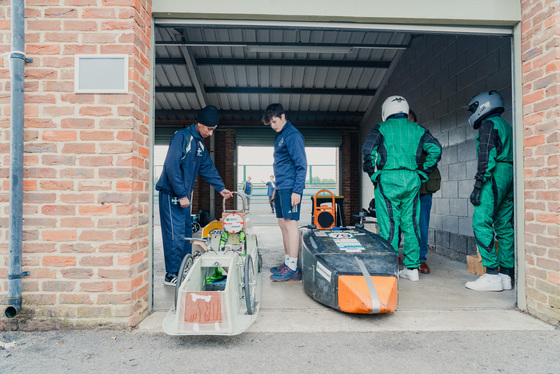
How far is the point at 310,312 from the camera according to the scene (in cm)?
279

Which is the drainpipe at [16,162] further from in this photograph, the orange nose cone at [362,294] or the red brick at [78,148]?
the orange nose cone at [362,294]

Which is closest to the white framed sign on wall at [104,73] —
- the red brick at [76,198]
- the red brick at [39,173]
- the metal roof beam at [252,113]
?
the red brick at [39,173]

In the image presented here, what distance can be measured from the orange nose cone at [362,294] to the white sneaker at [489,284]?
4.36 ft

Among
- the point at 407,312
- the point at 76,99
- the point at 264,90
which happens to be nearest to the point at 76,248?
the point at 76,99

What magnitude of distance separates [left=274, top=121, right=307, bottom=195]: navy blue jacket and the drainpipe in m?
2.26

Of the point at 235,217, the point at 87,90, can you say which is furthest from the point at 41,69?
the point at 235,217

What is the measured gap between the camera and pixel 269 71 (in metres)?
8.16

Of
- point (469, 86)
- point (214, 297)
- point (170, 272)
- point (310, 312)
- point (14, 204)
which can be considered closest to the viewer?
point (214, 297)

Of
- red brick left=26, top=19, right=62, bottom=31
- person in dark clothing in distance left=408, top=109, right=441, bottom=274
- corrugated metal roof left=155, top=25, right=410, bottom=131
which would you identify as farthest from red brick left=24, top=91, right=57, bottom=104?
corrugated metal roof left=155, top=25, right=410, bottom=131

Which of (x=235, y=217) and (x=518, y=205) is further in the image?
(x=235, y=217)

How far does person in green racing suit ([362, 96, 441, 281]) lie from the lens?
3.76 m

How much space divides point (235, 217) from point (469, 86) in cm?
388

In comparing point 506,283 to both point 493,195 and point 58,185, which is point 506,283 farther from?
point 58,185

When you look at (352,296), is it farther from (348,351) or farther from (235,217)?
(235,217)
